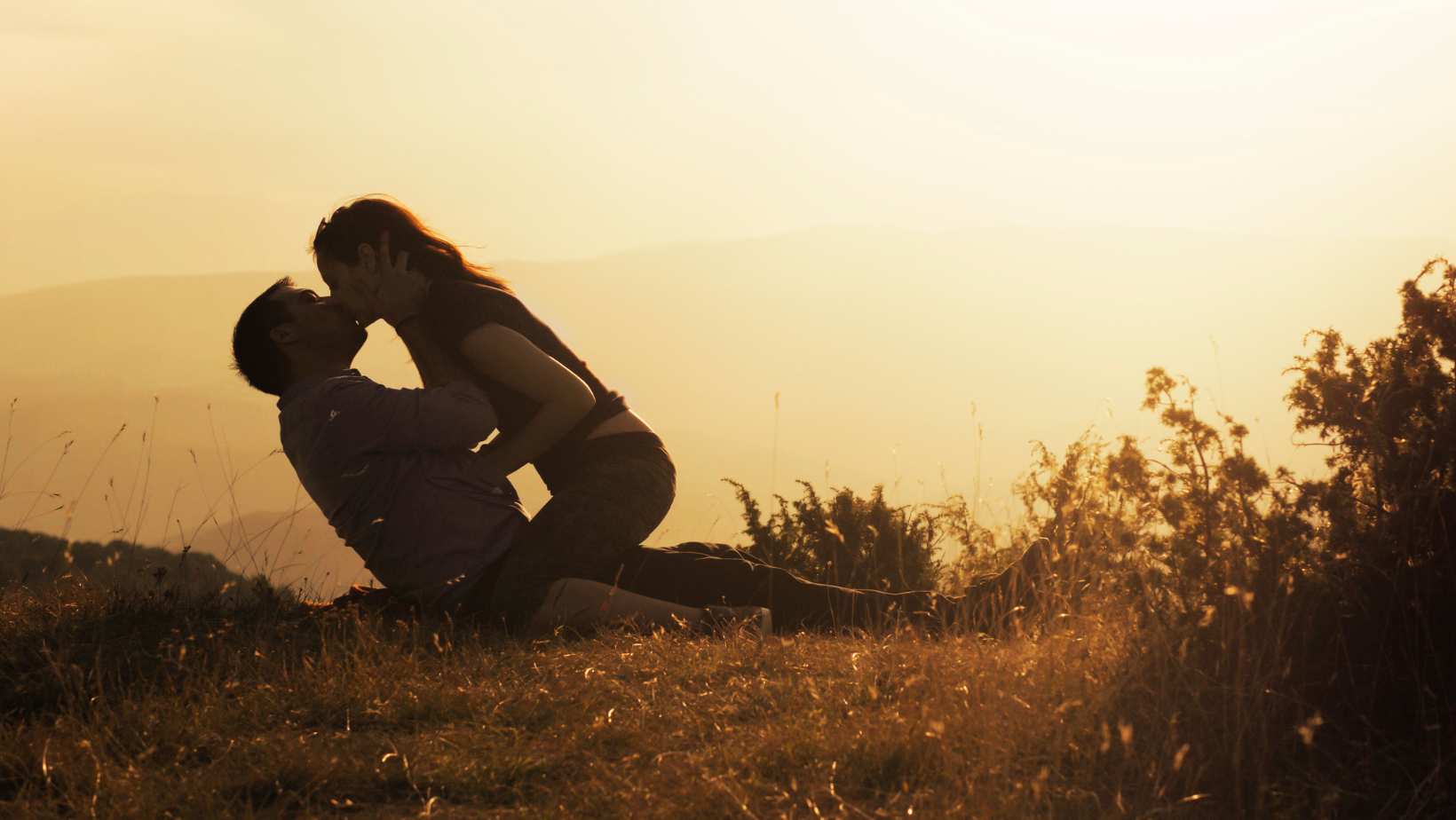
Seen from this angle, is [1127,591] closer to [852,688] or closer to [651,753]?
[852,688]

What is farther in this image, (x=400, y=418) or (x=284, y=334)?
(x=284, y=334)

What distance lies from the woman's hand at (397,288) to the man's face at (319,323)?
0.15 meters


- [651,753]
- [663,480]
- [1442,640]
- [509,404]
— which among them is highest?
[509,404]

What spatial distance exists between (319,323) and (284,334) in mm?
131

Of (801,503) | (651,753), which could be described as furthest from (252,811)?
(801,503)

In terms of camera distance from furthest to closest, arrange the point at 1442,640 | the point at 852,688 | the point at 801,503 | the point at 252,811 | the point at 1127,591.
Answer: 1. the point at 801,503
2. the point at 1127,591
3. the point at 852,688
4. the point at 1442,640
5. the point at 252,811

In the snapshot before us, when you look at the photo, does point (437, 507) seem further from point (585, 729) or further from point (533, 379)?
point (585, 729)

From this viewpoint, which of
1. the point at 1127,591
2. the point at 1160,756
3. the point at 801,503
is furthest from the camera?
the point at 801,503

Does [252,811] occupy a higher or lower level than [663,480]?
lower

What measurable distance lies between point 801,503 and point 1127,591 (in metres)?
3.32

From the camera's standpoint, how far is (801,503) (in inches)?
250

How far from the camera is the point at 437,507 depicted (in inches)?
141

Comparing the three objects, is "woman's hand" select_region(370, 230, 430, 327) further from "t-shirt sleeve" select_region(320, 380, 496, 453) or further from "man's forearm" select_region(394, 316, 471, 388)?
"t-shirt sleeve" select_region(320, 380, 496, 453)

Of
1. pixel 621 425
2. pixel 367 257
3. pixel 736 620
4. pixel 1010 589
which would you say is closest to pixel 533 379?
pixel 621 425
